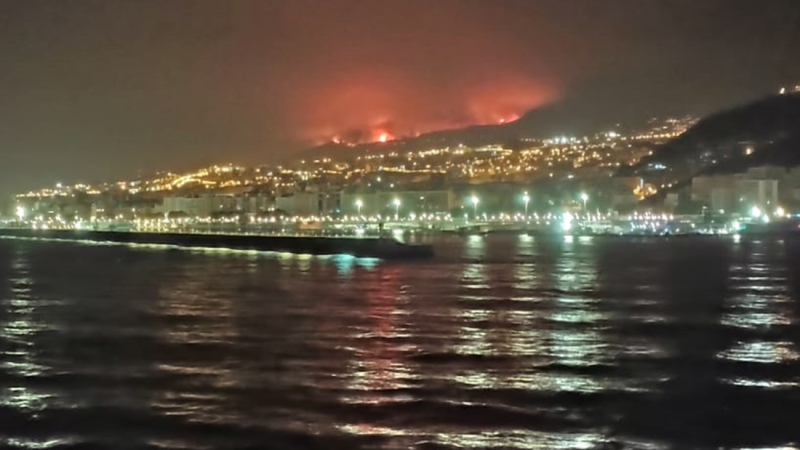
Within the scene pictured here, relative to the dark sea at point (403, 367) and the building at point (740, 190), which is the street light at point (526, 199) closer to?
the building at point (740, 190)

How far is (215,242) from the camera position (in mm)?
54562

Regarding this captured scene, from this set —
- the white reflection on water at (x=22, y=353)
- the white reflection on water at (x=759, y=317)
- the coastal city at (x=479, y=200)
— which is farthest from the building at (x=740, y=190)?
the white reflection on water at (x=22, y=353)

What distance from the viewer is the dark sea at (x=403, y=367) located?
8.01 meters

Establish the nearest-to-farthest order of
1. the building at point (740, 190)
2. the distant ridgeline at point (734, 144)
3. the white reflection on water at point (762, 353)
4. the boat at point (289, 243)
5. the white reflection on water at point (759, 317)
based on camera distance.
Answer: the white reflection on water at point (759, 317) < the white reflection on water at point (762, 353) < the boat at point (289, 243) < the building at point (740, 190) < the distant ridgeline at point (734, 144)

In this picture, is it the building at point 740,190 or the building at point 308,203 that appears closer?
the building at point 740,190

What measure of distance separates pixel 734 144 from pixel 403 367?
92719 millimetres

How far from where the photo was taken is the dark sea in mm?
8008

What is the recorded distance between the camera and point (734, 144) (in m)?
98.3

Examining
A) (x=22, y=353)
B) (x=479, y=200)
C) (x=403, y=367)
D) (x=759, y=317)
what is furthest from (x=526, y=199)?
(x=403, y=367)

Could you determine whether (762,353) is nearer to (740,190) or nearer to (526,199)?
(740,190)

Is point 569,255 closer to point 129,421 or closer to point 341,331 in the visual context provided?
point 341,331

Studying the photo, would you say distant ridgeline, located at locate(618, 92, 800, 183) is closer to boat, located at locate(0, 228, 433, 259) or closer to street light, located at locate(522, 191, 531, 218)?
street light, located at locate(522, 191, 531, 218)

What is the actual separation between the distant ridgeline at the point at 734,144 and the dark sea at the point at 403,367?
72.9 meters

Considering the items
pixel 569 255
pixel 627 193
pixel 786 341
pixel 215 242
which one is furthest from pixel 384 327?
pixel 627 193
